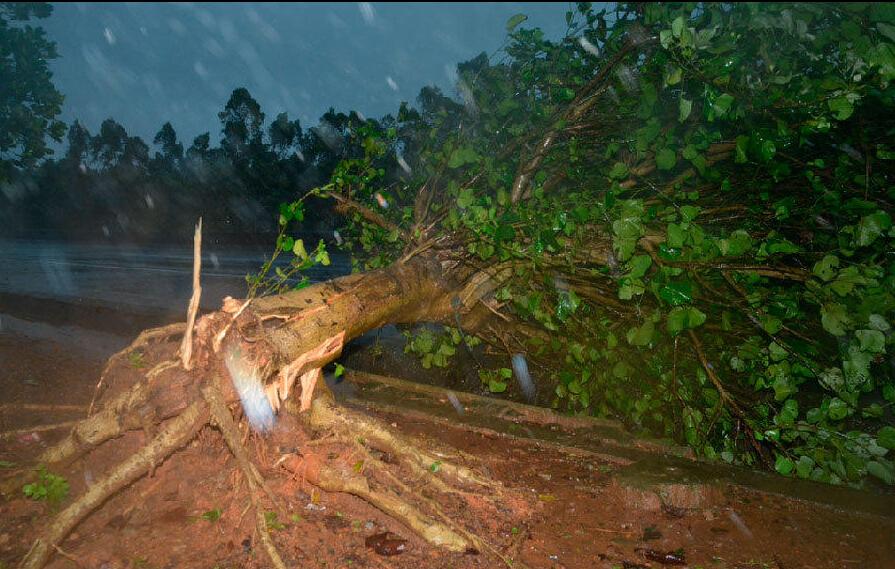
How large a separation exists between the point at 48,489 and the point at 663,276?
328 centimetres

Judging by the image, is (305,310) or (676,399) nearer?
(305,310)

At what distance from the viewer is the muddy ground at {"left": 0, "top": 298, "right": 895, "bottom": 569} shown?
7.14 feet

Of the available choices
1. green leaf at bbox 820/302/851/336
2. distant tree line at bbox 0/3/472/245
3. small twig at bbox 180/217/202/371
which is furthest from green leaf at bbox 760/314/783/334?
distant tree line at bbox 0/3/472/245

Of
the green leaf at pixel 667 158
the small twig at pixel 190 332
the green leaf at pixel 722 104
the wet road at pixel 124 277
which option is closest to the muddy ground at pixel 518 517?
the small twig at pixel 190 332

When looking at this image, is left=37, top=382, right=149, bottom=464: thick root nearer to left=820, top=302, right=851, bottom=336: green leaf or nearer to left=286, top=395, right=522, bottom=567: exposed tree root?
left=286, top=395, right=522, bottom=567: exposed tree root

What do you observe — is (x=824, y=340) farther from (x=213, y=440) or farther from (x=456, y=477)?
(x=213, y=440)

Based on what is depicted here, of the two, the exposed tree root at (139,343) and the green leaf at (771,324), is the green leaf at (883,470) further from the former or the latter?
the exposed tree root at (139,343)

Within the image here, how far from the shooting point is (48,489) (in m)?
2.35

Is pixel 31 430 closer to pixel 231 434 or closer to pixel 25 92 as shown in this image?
pixel 231 434

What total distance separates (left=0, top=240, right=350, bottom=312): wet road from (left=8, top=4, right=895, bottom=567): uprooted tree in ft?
18.5

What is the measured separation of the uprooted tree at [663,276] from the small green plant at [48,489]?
110 millimetres

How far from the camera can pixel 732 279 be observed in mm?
3166

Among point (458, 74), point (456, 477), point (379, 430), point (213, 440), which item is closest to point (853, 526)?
point (456, 477)

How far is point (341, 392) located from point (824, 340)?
12.5 feet
